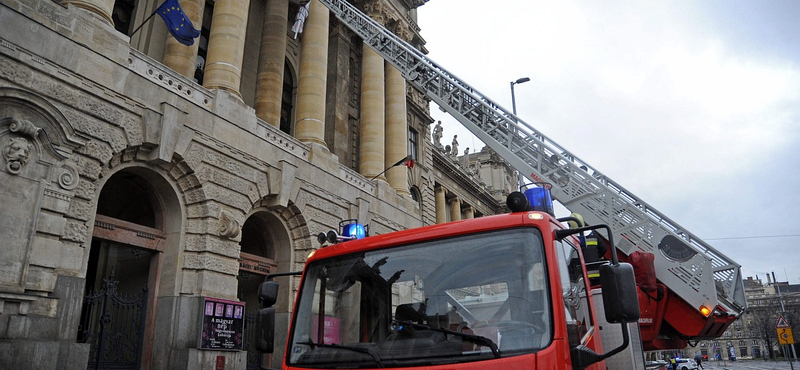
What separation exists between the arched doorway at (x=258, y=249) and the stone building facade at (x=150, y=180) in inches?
2.0

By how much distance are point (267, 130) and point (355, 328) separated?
11787 millimetres

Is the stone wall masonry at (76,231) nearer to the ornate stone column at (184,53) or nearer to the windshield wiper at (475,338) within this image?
the ornate stone column at (184,53)

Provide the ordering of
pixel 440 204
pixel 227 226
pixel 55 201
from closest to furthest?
pixel 55 201
pixel 227 226
pixel 440 204

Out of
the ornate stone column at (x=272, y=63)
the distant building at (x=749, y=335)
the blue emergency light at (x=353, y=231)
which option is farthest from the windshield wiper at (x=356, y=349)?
the distant building at (x=749, y=335)

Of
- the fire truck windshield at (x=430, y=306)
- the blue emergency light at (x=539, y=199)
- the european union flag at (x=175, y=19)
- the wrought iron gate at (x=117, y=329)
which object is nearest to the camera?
the fire truck windshield at (x=430, y=306)

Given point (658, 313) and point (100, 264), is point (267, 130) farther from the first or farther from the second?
point (658, 313)

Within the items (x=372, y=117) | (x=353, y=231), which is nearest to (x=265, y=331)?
(x=353, y=231)

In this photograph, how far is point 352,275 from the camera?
5.27m

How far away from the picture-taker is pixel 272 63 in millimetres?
18625

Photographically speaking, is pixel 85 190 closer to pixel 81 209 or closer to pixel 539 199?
pixel 81 209

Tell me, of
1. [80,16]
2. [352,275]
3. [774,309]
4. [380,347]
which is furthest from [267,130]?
[774,309]

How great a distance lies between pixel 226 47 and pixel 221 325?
25.1ft

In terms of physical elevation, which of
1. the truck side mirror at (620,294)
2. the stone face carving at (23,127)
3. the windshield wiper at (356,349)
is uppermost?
the stone face carving at (23,127)

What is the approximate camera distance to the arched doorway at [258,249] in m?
15.3
